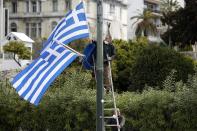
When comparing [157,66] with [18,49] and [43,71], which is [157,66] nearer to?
[43,71]

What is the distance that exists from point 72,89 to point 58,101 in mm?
611

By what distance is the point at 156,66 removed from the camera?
3006 cm

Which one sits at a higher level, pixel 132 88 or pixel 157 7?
pixel 157 7

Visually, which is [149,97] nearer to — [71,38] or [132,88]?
[71,38]

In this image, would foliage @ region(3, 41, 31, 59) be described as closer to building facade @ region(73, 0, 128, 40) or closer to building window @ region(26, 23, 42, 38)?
building facade @ region(73, 0, 128, 40)

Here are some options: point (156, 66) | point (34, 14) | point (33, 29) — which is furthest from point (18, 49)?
point (156, 66)

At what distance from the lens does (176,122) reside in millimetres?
17094

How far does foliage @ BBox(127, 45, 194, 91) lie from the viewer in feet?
96.2

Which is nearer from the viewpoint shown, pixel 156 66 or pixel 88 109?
pixel 88 109

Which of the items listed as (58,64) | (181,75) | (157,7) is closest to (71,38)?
(58,64)

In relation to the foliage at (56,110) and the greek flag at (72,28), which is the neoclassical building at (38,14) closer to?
the foliage at (56,110)

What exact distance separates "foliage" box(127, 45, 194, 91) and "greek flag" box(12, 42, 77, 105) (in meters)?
15.2

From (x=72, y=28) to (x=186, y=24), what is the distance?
1913 inches

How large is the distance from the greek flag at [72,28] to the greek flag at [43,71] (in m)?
0.28
